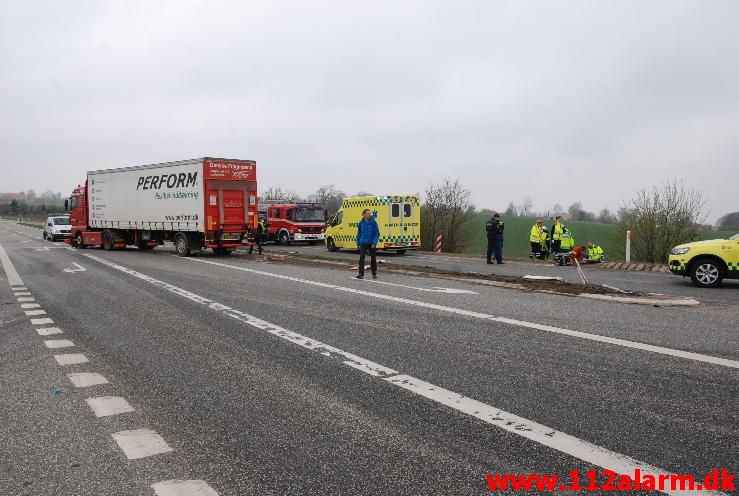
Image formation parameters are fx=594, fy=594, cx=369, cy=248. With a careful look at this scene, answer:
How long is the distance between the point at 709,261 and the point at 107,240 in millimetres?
25422

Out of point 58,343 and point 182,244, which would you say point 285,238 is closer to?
point 182,244

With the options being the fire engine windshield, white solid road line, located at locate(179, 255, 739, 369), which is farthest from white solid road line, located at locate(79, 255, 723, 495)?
the fire engine windshield

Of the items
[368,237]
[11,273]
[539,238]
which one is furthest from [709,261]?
[11,273]

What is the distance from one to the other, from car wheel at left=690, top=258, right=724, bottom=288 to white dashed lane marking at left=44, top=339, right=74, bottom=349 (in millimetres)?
12756

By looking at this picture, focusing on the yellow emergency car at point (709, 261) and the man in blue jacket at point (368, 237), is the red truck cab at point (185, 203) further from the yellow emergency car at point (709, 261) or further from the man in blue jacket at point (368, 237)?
the yellow emergency car at point (709, 261)

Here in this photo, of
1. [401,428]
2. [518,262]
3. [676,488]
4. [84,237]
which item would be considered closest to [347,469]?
[401,428]

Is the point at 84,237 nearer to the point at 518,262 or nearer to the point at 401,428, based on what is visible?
the point at 518,262

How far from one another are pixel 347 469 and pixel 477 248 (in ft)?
157

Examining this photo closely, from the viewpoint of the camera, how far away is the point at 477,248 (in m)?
50.3

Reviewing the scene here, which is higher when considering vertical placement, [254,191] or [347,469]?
[254,191]

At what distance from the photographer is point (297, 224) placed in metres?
34.0

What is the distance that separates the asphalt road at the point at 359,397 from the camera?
138 inches

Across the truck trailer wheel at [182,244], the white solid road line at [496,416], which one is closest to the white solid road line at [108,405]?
the white solid road line at [496,416]

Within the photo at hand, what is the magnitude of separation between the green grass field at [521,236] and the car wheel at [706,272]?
13.9 m
